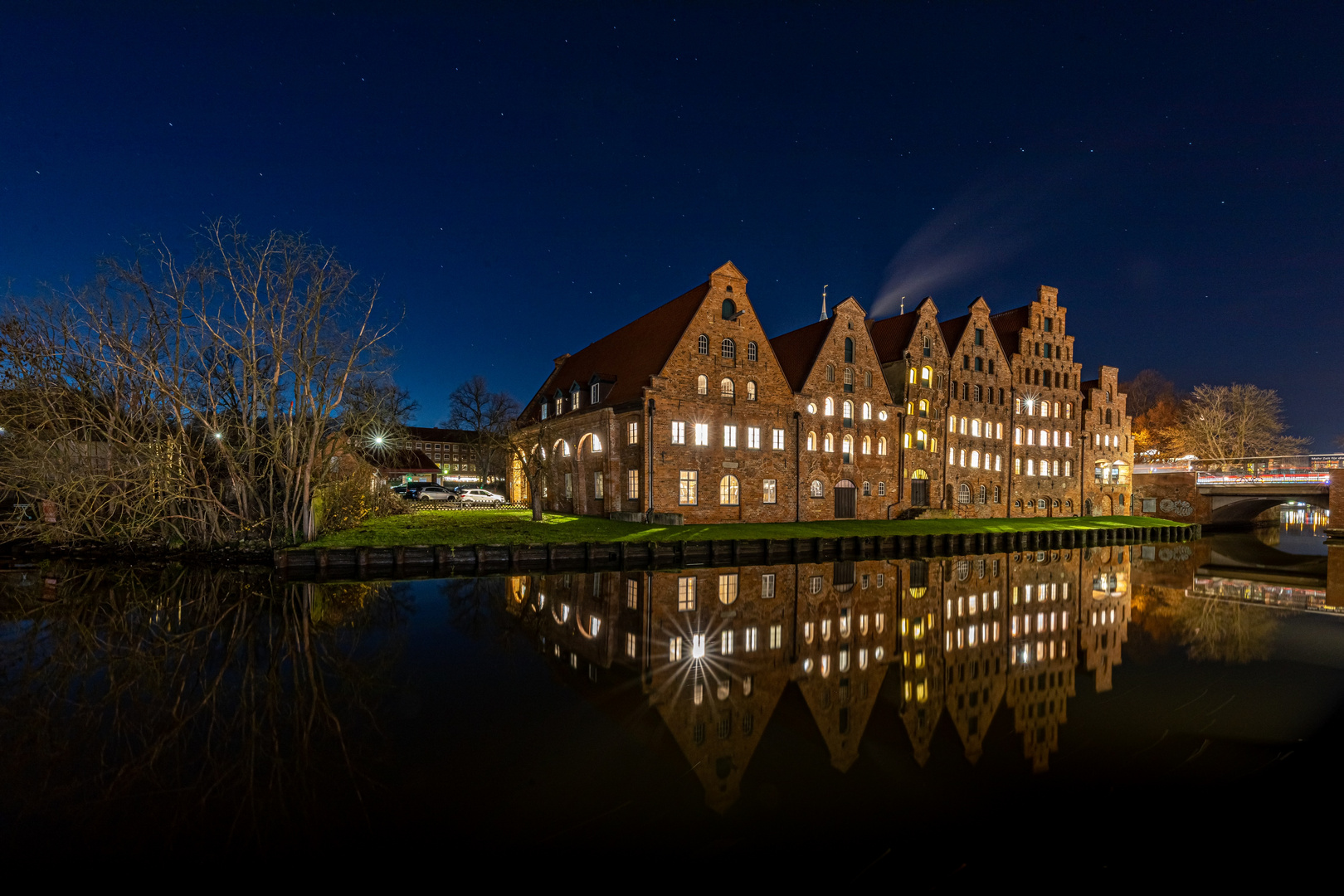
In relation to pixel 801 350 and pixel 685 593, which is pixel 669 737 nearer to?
pixel 685 593

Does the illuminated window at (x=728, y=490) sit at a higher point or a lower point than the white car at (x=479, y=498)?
higher

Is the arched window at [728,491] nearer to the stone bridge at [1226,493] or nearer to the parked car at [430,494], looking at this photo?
the parked car at [430,494]

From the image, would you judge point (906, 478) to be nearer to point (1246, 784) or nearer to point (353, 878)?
point (1246, 784)

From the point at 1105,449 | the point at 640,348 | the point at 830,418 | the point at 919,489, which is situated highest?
the point at 640,348

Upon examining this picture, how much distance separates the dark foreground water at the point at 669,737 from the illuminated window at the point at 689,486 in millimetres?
15680

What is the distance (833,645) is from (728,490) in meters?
20.3

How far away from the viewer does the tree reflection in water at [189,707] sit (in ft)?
19.4

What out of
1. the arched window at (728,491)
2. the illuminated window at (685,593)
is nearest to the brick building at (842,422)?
the arched window at (728,491)

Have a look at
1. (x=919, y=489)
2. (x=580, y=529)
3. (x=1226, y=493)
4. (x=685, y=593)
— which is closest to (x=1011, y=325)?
(x=919, y=489)

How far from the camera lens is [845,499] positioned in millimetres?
35906

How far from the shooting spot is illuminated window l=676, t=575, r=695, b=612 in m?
15.5

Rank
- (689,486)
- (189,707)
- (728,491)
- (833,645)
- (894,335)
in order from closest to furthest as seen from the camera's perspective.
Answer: (189,707) < (833,645) < (689,486) < (728,491) < (894,335)

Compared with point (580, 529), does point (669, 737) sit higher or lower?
lower

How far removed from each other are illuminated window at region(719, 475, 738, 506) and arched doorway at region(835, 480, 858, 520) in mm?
6881
